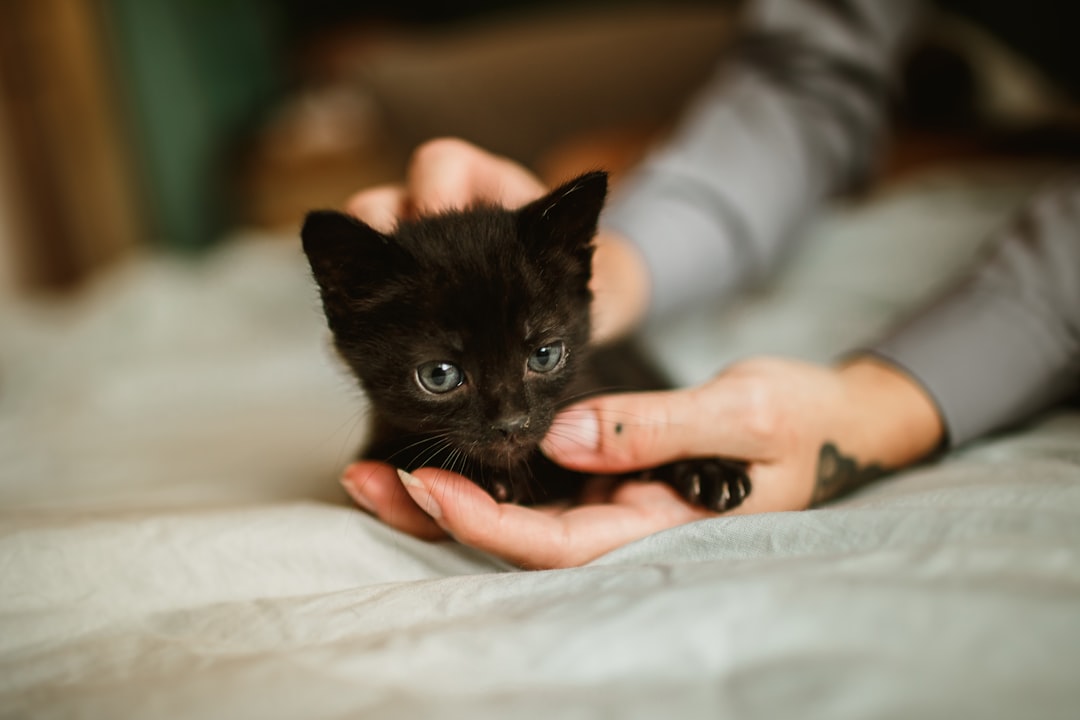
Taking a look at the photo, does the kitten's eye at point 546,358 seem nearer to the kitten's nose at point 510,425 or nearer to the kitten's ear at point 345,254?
the kitten's nose at point 510,425

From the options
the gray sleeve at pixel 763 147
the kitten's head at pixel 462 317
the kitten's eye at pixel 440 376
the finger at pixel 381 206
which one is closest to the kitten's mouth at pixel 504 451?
the kitten's head at pixel 462 317

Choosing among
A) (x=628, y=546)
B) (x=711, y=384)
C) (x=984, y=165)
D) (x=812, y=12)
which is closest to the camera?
(x=628, y=546)

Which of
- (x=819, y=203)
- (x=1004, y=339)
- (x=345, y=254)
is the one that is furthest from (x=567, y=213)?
(x=819, y=203)

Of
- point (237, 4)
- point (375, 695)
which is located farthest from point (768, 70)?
point (237, 4)

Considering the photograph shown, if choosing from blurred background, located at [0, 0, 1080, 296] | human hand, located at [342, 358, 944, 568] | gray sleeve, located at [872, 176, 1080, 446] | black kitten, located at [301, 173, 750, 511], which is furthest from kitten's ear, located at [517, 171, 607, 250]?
blurred background, located at [0, 0, 1080, 296]

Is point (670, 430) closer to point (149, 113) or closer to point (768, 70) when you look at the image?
point (768, 70)

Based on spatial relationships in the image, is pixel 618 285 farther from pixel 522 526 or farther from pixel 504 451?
pixel 522 526

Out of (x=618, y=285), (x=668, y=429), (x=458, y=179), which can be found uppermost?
(x=458, y=179)
